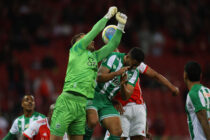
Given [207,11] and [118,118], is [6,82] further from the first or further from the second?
[207,11]

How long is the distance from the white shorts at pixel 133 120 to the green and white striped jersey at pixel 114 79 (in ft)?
1.96

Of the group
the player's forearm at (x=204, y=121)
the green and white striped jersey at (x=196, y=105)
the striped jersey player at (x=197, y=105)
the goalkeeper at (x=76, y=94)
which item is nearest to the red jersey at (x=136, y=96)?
the goalkeeper at (x=76, y=94)

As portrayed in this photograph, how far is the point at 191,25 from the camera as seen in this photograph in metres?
20.9

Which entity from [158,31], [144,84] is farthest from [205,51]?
[144,84]

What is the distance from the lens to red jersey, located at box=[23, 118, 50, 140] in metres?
7.35

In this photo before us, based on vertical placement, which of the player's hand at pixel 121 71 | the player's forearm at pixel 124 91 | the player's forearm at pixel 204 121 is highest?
the player's hand at pixel 121 71

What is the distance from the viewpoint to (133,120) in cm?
759

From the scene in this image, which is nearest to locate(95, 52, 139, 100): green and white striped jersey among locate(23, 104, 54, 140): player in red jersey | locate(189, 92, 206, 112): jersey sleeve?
locate(23, 104, 54, 140): player in red jersey

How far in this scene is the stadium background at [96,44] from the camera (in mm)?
14625

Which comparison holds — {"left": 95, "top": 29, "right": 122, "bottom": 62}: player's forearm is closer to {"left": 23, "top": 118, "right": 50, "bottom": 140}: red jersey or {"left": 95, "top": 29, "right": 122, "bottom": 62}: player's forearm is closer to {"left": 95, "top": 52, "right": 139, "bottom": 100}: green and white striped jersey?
{"left": 95, "top": 52, "right": 139, "bottom": 100}: green and white striped jersey

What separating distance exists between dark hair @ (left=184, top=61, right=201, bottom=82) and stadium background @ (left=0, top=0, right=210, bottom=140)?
8353 millimetres

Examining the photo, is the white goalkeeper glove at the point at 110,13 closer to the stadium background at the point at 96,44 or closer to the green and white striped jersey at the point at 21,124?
the green and white striped jersey at the point at 21,124

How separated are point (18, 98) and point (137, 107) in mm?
7331

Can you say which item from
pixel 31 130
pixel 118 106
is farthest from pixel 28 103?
pixel 118 106
